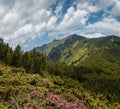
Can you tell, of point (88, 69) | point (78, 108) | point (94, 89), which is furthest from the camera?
point (88, 69)

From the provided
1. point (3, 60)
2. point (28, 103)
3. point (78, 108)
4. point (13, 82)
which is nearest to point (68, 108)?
point (78, 108)

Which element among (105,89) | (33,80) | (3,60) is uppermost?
(3,60)

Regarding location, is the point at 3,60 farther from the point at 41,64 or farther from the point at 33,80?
the point at 33,80

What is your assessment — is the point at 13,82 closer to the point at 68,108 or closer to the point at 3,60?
the point at 68,108

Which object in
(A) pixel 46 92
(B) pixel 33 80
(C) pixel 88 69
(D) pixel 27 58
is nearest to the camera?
(A) pixel 46 92

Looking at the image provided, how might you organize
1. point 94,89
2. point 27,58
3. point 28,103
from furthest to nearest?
point 27,58, point 94,89, point 28,103

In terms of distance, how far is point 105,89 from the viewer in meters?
98.7

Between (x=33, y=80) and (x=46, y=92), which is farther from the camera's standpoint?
(x=33, y=80)

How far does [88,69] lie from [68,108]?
139 metres

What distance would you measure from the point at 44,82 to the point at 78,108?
19.3 m

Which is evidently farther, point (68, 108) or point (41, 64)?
point (41, 64)

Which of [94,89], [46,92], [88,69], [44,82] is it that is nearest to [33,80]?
[44,82]

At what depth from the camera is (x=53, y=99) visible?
44.7 meters

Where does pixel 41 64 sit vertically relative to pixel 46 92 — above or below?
above
